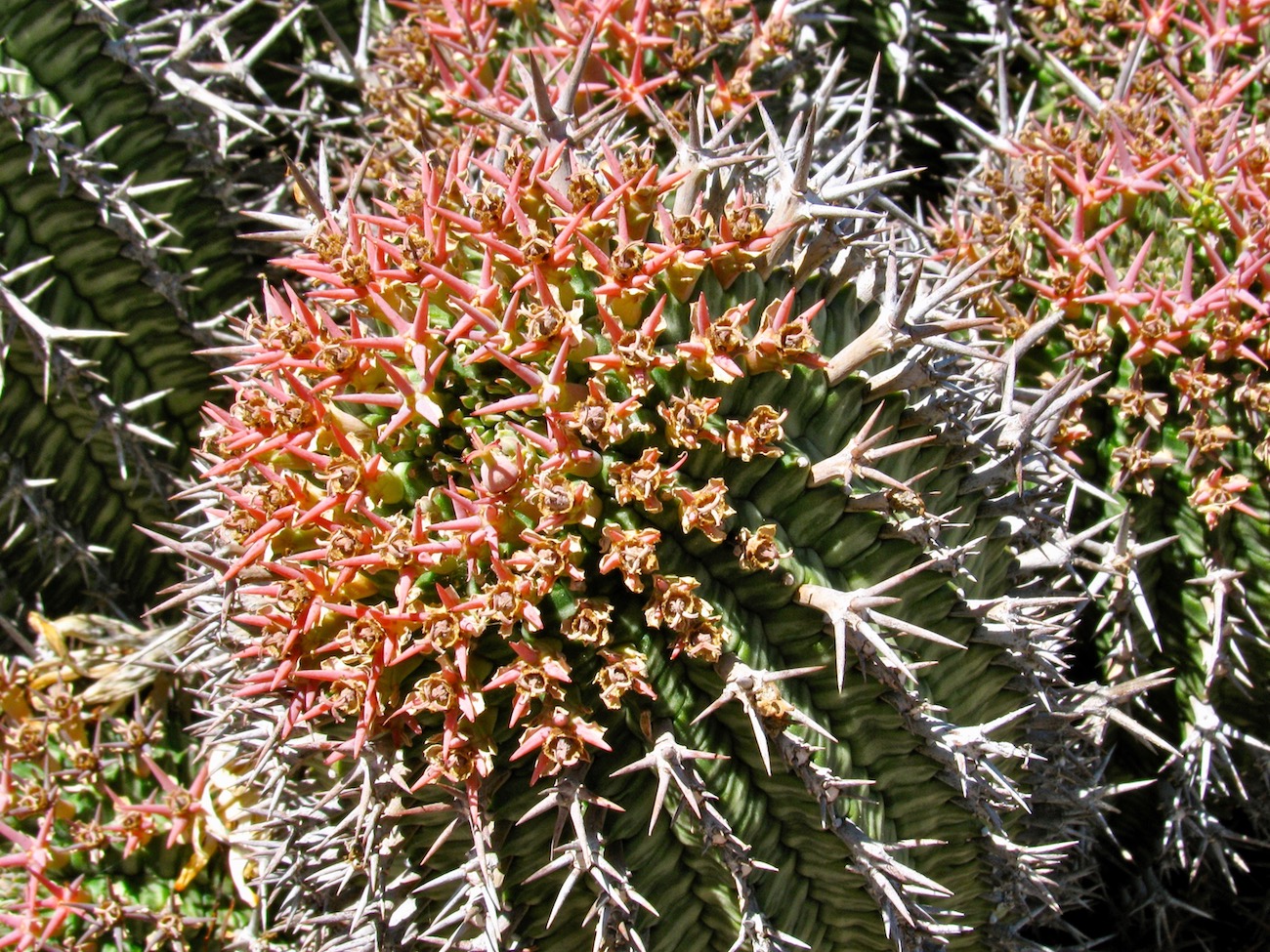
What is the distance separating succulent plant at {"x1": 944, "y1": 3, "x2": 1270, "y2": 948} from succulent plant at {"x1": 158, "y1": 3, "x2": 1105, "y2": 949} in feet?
1.41

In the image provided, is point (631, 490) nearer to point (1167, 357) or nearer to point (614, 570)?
point (614, 570)

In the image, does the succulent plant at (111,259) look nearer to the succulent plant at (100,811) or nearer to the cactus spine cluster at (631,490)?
the cactus spine cluster at (631,490)

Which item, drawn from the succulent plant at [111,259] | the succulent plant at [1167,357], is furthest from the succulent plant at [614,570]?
the succulent plant at [111,259]

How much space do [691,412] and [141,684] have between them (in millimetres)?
2007

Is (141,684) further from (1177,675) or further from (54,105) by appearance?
(1177,675)

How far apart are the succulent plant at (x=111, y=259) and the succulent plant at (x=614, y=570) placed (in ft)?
3.31

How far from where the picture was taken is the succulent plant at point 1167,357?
102 inches

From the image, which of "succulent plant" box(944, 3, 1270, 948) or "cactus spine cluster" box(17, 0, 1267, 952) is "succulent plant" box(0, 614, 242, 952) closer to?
"cactus spine cluster" box(17, 0, 1267, 952)

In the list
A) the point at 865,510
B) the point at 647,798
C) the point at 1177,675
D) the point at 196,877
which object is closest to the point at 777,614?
the point at 865,510

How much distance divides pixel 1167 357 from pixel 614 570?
150cm

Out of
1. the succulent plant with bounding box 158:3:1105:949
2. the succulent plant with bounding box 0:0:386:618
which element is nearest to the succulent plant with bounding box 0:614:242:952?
the succulent plant with bounding box 0:0:386:618

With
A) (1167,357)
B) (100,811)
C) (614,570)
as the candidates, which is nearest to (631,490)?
(614,570)

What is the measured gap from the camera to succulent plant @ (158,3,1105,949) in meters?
1.96

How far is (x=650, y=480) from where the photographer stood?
6.40 feet
